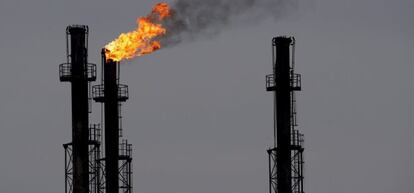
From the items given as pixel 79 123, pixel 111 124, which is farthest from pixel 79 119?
pixel 111 124

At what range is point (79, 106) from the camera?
10144 centimetres

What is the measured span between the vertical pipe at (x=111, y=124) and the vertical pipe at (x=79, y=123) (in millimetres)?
8462

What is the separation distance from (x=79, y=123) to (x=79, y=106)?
91 cm

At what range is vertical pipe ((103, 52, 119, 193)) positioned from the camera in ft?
362

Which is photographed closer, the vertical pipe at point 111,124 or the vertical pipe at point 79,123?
the vertical pipe at point 79,123

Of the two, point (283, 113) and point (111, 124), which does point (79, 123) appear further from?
point (283, 113)

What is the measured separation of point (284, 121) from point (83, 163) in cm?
1142

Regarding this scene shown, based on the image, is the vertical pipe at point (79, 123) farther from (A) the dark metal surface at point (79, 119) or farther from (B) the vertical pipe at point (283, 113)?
(B) the vertical pipe at point (283, 113)

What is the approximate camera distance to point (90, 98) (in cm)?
10338

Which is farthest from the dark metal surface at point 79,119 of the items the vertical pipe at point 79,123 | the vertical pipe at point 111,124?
the vertical pipe at point 111,124

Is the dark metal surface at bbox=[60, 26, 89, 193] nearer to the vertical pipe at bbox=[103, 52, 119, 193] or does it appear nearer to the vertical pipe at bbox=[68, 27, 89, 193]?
the vertical pipe at bbox=[68, 27, 89, 193]

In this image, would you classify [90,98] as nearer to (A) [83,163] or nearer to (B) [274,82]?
(A) [83,163]

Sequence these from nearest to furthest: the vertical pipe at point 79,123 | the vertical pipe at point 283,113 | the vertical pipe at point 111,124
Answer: the vertical pipe at point 79,123 < the vertical pipe at point 283,113 < the vertical pipe at point 111,124

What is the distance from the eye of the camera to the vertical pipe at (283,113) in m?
105
